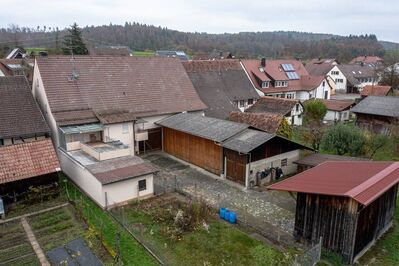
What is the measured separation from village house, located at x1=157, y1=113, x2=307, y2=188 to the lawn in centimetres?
561

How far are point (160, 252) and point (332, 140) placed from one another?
62.0ft

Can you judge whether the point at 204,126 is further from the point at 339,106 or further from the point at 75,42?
the point at 75,42

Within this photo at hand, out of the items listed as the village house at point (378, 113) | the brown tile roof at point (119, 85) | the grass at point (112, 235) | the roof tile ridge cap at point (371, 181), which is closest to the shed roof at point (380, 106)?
the village house at point (378, 113)

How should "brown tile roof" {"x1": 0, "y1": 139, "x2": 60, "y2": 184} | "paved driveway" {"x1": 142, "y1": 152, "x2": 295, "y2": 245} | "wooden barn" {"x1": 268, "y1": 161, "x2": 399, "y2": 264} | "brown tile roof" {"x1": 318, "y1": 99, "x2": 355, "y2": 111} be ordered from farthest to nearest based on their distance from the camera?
"brown tile roof" {"x1": 318, "y1": 99, "x2": 355, "y2": 111} < "brown tile roof" {"x1": 0, "y1": 139, "x2": 60, "y2": 184} < "paved driveway" {"x1": 142, "y1": 152, "x2": 295, "y2": 245} < "wooden barn" {"x1": 268, "y1": 161, "x2": 399, "y2": 264}

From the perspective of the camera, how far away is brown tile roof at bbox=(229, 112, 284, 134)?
31.7 metres

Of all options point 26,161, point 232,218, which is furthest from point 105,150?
point 232,218

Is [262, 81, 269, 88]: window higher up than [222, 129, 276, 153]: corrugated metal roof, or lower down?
higher up

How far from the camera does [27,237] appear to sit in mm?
17016

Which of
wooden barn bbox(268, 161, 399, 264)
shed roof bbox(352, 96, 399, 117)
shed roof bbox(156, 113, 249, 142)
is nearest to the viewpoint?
wooden barn bbox(268, 161, 399, 264)

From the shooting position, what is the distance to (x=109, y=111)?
28609mm

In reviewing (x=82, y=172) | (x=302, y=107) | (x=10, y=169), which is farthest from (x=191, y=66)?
(x=10, y=169)

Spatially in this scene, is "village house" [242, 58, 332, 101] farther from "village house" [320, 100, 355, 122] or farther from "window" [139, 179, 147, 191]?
"window" [139, 179, 147, 191]

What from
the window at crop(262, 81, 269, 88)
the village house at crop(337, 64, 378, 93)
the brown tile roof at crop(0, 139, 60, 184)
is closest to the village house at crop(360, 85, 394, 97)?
the window at crop(262, 81, 269, 88)

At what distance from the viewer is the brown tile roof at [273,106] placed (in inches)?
1512
